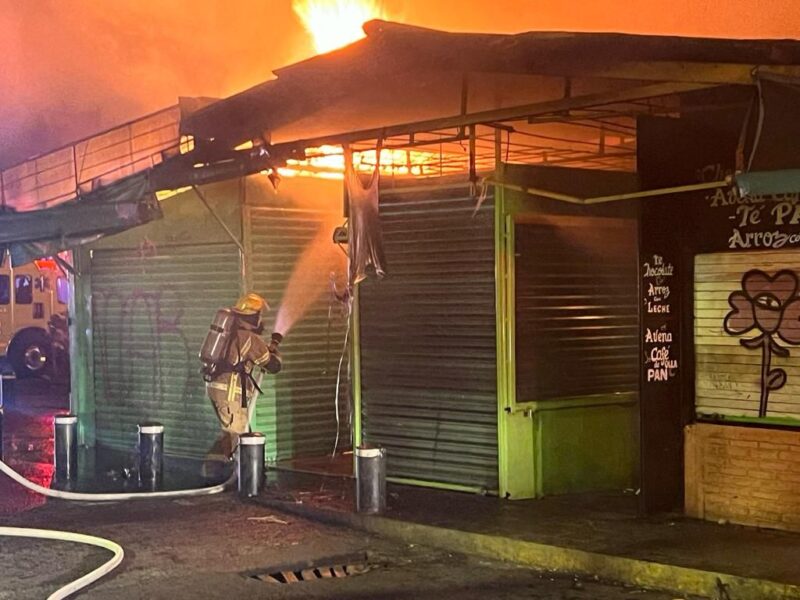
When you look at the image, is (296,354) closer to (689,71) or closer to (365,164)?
(365,164)

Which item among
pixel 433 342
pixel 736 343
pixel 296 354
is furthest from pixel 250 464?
pixel 736 343

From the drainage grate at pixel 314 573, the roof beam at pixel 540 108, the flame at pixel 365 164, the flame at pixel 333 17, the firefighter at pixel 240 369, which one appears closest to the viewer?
the roof beam at pixel 540 108

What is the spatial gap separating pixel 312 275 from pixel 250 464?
2.93m

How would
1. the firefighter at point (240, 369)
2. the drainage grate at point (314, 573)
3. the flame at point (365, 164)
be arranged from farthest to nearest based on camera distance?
the firefighter at point (240, 369) < the flame at point (365, 164) < the drainage grate at point (314, 573)

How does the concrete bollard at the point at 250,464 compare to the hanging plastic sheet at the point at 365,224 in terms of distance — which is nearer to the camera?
the hanging plastic sheet at the point at 365,224

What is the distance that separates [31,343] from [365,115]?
16064 mm

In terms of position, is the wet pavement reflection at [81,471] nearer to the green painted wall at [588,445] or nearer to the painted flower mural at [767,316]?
the green painted wall at [588,445]

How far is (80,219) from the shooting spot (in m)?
11.6

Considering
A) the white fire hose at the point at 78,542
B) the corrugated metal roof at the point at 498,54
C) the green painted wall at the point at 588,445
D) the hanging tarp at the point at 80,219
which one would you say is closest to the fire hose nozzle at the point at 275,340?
the hanging tarp at the point at 80,219

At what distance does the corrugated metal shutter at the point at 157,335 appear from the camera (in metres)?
12.1

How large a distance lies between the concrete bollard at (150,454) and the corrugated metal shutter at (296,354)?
1182 millimetres

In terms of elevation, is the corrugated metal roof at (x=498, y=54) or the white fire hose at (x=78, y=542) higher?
the corrugated metal roof at (x=498, y=54)

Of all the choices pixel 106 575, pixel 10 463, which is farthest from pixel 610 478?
pixel 10 463

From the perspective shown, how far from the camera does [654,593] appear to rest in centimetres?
694
